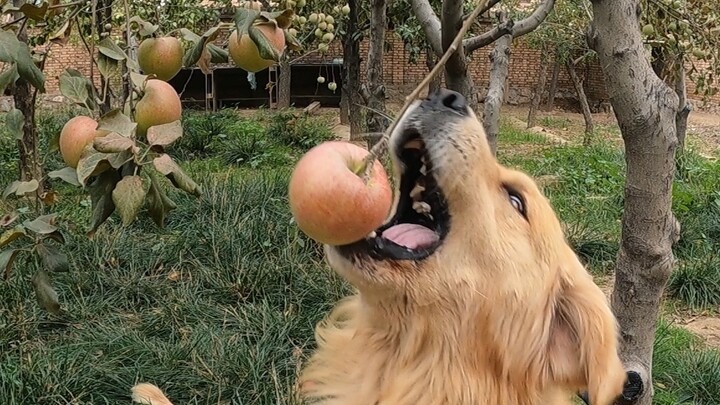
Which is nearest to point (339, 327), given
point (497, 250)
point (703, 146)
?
point (497, 250)

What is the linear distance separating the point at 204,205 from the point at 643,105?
397cm

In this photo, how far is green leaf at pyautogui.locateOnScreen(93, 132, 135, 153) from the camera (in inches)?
58.3

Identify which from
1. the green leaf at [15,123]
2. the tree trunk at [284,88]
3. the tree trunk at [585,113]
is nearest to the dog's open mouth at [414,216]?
the green leaf at [15,123]

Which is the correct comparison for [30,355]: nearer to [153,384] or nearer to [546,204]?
[153,384]

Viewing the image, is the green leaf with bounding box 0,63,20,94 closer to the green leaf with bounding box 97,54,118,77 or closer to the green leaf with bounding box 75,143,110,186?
the green leaf with bounding box 97,54,118,77

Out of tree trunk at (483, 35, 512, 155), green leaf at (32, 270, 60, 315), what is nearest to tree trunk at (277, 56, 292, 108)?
tree trunk at (483, 35, 512, 155)

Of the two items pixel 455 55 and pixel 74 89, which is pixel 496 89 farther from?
pixel 74 89

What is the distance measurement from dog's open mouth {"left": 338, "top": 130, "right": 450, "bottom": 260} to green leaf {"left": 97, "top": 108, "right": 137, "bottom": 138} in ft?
2.52

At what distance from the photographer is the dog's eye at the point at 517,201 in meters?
2.35

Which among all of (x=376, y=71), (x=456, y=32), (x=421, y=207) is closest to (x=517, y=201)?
(x=421, y=207)

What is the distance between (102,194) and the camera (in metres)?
1.64

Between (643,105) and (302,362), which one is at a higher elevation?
(643,105)

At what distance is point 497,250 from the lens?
2230 millimetres

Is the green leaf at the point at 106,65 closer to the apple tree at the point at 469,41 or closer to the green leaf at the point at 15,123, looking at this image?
the green leaf at the point at 15,123
